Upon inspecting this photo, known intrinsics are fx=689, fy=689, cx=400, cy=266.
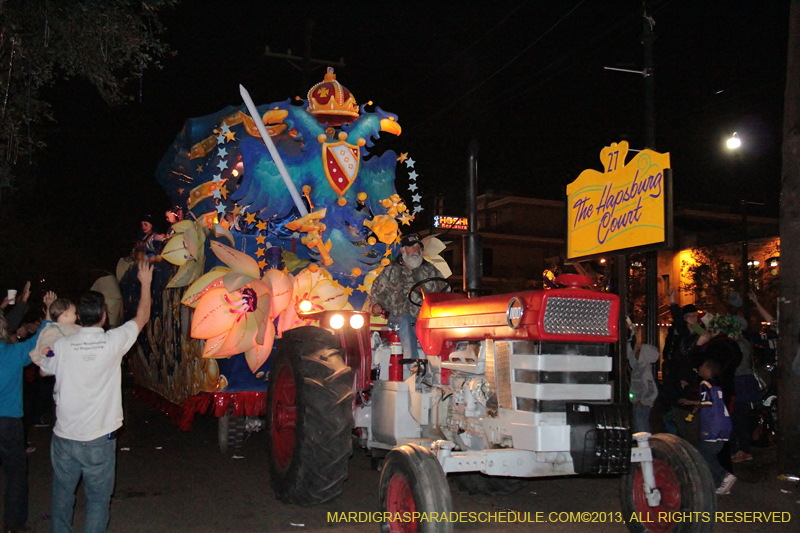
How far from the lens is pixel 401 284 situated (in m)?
6.25

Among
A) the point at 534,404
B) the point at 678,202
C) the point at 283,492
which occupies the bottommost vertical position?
the point at 283,492

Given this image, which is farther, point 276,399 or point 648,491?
point 276,399

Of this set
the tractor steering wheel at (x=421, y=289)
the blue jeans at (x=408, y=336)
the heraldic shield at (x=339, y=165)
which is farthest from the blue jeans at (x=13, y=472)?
the heraldic shield at (x=339, y=165)

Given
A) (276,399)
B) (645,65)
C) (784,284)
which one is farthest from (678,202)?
(276,399)

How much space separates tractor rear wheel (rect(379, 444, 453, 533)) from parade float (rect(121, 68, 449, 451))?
110 inches

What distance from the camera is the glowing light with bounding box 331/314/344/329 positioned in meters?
6.11

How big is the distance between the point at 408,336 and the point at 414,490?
78.8 inches

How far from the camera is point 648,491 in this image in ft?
14.6

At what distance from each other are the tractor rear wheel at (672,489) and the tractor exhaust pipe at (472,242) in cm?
158

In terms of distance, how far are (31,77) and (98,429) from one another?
3630 millimetres

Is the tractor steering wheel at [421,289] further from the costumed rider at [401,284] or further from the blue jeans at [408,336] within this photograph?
the blue jeans at [408,336]

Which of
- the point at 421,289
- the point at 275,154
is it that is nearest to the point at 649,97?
the point at 275,154

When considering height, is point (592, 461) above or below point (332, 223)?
below

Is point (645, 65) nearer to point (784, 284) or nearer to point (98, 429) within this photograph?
point (784, 284)
